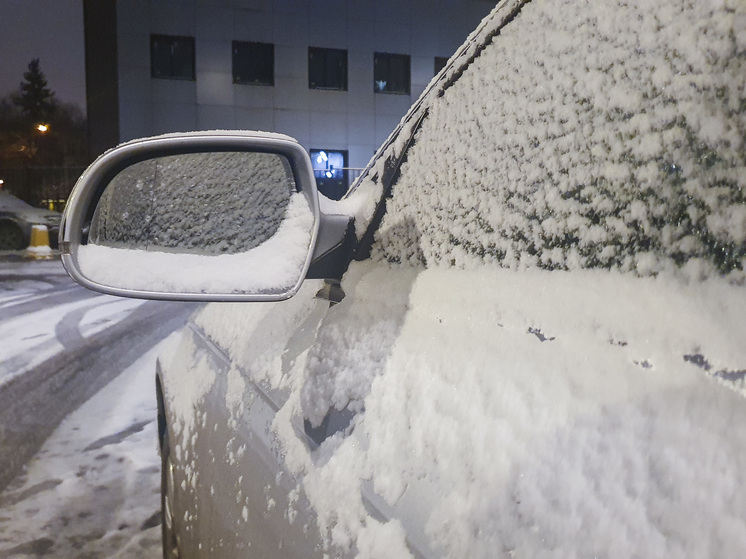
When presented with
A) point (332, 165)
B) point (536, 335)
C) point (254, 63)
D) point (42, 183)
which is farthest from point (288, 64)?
point (536, 335)

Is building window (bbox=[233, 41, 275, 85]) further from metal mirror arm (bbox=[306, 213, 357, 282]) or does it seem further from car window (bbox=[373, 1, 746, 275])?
car window (bbox=[373, 1, 746, 275])

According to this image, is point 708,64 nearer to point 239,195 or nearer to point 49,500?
point 239,195

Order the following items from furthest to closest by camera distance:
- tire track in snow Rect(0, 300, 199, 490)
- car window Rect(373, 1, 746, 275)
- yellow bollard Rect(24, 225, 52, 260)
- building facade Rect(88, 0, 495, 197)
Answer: building facade Rect(88, 0, 495, 197) < yellow bollard Rect(24, 225, 52, 260) < tire track in snow Rect(0, 300, 199, 490) < car window Rect(373, 1, 746, 275)

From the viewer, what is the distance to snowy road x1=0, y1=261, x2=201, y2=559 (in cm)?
304

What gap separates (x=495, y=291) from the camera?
3.58ft

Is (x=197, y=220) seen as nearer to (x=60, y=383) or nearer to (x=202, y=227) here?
(x=202, y=227)

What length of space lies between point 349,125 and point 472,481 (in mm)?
21869

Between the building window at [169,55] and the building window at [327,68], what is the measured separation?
4049 mm

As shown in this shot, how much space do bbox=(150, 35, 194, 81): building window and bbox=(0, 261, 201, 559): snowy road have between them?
1392cm

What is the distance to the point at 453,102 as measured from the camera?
4.53ft

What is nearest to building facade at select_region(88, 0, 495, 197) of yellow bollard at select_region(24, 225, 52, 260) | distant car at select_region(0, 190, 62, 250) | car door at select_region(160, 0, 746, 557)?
distant car at select_region(0, 190, 62, 250)

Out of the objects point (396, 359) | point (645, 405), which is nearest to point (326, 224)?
point (396, 359)

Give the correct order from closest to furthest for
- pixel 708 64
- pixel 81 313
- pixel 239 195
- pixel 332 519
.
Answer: pixel 708 64 < pixel 332 519 < pixel 239 195 < pixel 81 313

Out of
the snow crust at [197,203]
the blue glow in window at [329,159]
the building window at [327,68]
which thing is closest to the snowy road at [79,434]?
the snow crust at [197,203]
